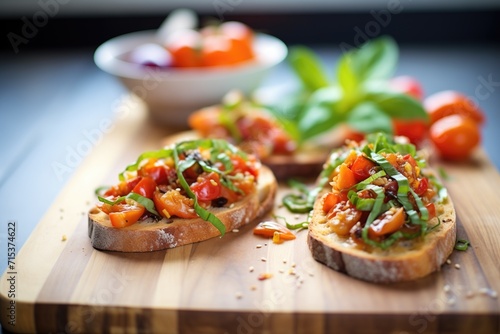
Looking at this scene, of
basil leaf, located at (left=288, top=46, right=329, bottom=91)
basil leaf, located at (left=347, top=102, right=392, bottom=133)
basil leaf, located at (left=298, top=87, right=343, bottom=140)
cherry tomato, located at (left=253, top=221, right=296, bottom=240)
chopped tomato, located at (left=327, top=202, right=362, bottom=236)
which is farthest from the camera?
basil leaf, located at (left=288, top=46, right=329, bottom=91)

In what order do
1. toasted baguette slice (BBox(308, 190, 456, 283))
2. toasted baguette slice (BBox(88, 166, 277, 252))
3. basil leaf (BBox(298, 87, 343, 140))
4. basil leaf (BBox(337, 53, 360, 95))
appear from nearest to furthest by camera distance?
1. toasted baguette slice (BBox(308, 190, 456, 283))
2. toasted baguette slice (BBox(88, 166, 277, 252))
3. basil leaf (BBox(298, 87, 343, 140))
4. basil leaf (BBox(337, 53, 360, 95))

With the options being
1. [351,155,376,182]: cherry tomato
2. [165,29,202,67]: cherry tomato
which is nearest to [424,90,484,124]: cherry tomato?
[351,155,376,182]: cherry tomato

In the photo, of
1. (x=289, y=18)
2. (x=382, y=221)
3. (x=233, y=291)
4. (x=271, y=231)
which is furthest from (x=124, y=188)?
(x=289, y=18)

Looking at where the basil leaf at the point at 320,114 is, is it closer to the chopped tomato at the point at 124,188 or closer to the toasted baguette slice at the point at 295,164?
the toasted baguette slice at the point at 295,164

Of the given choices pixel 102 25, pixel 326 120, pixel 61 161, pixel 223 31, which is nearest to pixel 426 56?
pixel 223 31

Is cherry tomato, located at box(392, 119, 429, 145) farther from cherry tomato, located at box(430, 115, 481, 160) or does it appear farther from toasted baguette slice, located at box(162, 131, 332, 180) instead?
toasted baguette slice, located at box(162, 131, 332, 180)

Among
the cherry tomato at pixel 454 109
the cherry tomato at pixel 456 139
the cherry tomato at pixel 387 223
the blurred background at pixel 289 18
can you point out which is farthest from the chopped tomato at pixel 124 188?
the blurred background at pixel 289 18

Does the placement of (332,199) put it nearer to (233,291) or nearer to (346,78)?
(233,291)
